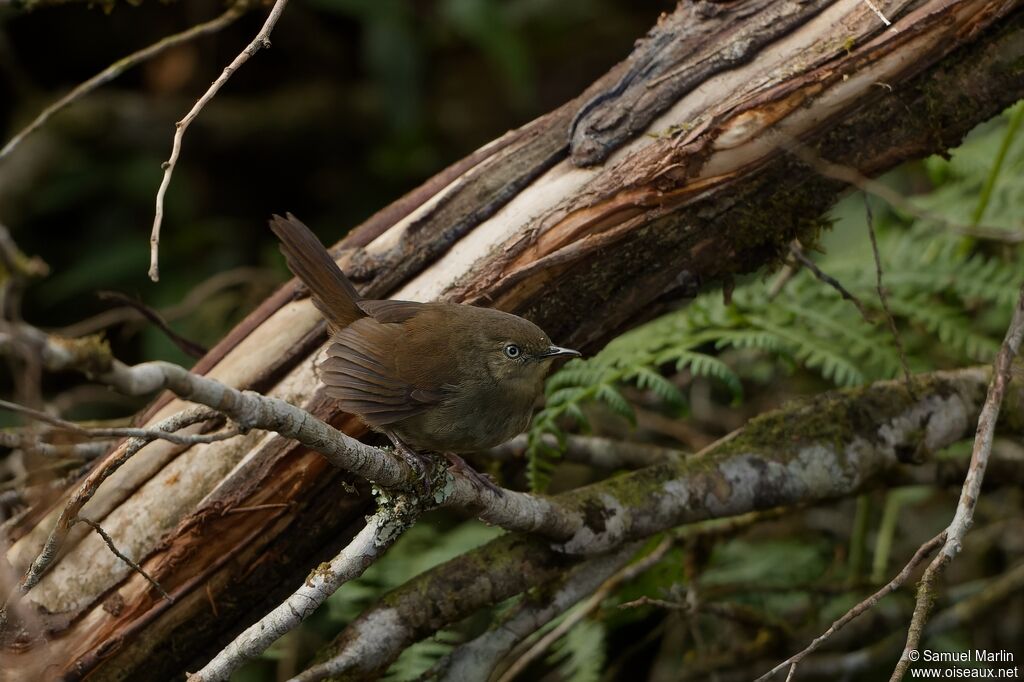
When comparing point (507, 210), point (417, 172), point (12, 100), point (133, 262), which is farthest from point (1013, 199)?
point (12, 100)

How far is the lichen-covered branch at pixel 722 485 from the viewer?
9.16ft

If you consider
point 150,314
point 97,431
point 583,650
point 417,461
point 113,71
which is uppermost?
point 113,71

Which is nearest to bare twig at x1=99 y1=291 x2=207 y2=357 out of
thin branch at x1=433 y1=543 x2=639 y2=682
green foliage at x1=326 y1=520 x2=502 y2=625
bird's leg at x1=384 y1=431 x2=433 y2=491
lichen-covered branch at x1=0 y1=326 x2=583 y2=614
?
bird's leg at x1=384 y1=431 x2=433 y2=491

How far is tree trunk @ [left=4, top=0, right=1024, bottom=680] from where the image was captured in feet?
8.81

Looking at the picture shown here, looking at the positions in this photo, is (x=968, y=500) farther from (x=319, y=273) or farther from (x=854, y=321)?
(x=319, y=273)

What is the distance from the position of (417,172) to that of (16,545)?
425 centimetres

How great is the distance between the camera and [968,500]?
7.71 ft

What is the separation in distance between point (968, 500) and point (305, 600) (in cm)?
161

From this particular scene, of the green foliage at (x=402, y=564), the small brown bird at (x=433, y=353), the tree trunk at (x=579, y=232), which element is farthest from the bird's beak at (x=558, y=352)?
the green foliage at (x=402, y=564)

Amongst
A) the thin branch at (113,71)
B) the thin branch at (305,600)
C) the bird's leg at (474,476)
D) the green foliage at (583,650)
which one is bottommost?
the green foliage at (583,650)

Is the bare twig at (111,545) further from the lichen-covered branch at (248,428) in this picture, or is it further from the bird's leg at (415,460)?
the bird's leg at (415,460)

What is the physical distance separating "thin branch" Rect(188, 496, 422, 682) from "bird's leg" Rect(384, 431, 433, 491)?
0.16m

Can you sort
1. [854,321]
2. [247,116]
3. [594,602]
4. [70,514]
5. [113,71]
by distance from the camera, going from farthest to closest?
1. [247,116]
2. [854,321]
3. [594,602]
4. [113,71]
5. [70,514]

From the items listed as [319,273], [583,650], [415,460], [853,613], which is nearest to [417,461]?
[415,460]
